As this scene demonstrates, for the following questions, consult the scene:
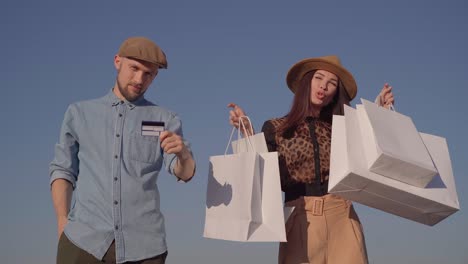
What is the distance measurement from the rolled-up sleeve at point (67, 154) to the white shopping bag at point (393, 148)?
1770mm

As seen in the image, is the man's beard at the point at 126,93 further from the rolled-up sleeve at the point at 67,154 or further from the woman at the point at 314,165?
the woman at the point at 314,165

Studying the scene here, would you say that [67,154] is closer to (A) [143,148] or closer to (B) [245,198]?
(A) [143,148]

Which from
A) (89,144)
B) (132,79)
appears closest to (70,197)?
(89,144)

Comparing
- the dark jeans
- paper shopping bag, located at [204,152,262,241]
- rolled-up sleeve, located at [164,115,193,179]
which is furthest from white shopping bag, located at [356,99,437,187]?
the dark jeans

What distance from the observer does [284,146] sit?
4289 millimetres

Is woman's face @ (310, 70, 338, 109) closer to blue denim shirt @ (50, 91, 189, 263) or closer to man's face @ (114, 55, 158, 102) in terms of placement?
blue denim shirt @ (50, 91, 189, 263)

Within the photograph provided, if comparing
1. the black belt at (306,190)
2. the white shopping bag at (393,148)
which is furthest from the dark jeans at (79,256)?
the white shopping bag at (393,148)

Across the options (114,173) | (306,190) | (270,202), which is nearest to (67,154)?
(114,173)

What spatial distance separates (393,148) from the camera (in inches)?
146

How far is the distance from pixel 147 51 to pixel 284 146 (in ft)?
4.18

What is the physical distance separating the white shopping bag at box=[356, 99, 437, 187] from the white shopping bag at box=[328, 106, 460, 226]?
0.04m

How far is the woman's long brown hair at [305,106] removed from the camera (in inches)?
171

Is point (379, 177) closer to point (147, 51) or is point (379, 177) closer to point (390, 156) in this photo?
point (390, 156)

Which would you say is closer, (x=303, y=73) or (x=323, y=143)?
(x=323, y=143)
